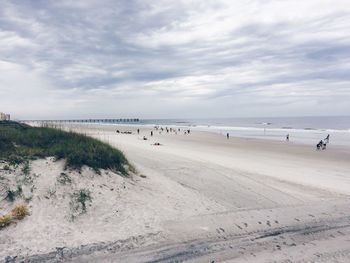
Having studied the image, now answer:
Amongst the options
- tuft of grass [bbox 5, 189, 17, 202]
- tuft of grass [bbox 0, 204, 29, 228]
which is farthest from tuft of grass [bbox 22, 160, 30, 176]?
tuft of grass [bbox 0, 204, 29, 228]

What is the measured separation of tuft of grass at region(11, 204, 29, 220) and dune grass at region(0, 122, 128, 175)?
266cm

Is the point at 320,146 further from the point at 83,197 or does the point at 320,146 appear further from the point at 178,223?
the point at 83,197

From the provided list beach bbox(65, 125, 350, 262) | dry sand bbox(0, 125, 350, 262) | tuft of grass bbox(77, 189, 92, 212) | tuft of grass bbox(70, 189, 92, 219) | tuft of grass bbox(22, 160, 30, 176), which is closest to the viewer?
dry sand bbox(0, 125, 350, 262)

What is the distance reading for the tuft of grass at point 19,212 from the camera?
8000 mm

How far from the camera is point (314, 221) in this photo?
912 centimetres

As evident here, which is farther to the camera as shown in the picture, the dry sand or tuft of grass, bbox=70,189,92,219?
tuft of grass, bbox=70,189,92,219

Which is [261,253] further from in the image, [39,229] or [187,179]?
[187,179]

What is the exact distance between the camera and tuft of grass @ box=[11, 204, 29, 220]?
800cm

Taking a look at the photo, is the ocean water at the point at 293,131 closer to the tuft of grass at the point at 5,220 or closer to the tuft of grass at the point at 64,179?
the tuft of grass at the point at 64,179

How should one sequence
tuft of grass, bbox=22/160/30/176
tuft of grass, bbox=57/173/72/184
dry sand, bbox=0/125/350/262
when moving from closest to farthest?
dry sand, bbox=0/125/350/262, tuft of grass, bbox=57/173/72/184, tuft of grass, bbox=22/160/30/176

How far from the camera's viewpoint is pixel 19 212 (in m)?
8.07

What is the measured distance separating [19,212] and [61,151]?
3686 millimetres

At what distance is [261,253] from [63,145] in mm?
8067

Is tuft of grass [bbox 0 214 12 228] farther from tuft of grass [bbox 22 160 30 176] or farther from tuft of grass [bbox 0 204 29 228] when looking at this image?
tuft of grass [bbox 22 160 30 176]
